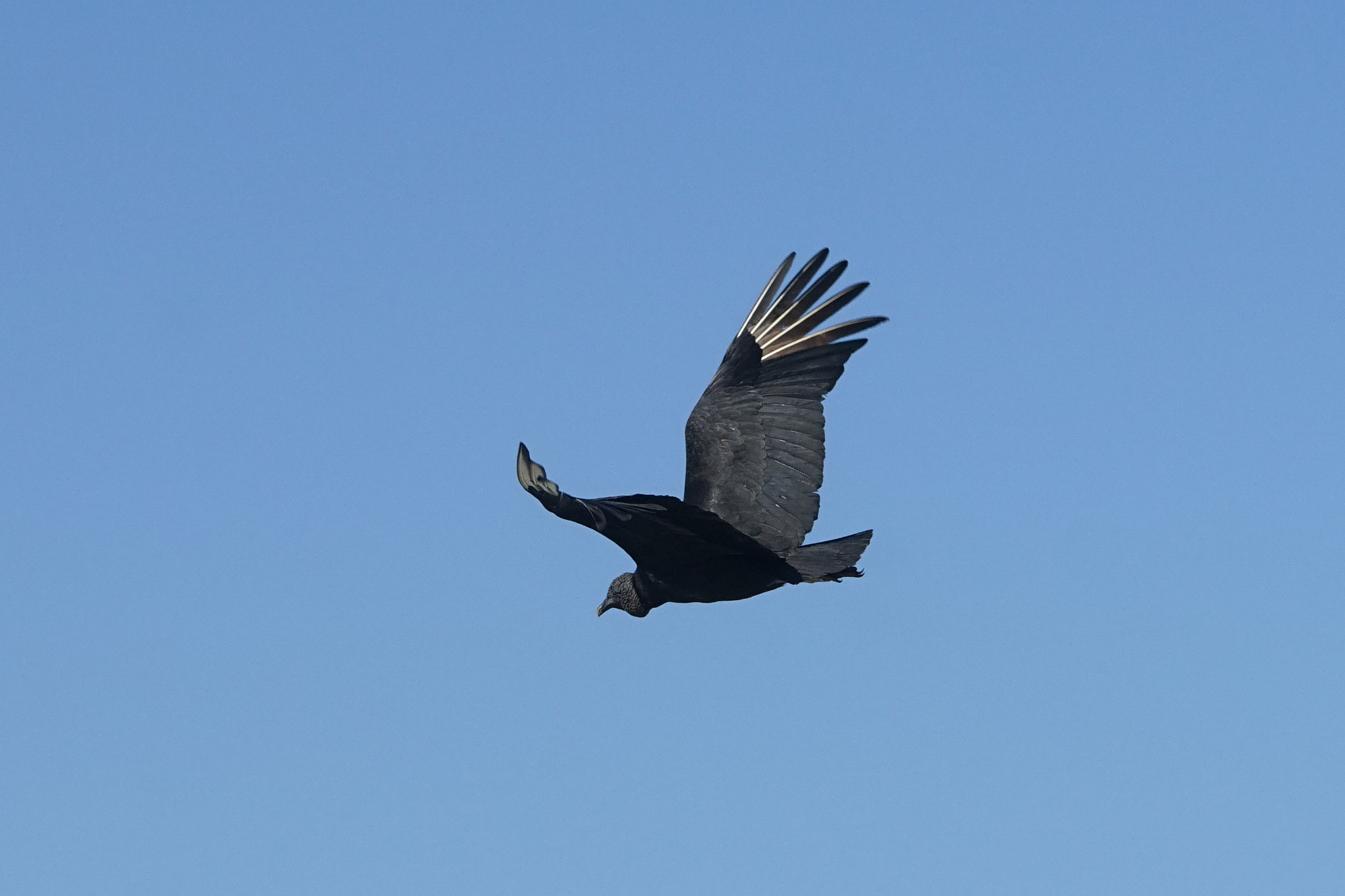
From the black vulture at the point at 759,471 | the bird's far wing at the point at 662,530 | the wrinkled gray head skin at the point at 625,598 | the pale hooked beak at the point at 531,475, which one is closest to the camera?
the pale hooked beak at the point at 531,475

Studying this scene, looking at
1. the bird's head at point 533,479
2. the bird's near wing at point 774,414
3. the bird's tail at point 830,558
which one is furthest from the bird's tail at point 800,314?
the bird's head at point 533,479

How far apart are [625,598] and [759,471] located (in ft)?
4.98

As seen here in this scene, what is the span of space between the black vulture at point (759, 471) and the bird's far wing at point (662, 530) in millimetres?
17

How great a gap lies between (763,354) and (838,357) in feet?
2.25

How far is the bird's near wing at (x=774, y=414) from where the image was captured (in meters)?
13.3

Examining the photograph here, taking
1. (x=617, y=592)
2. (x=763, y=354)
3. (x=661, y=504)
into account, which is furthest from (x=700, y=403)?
(x=661, y=504)

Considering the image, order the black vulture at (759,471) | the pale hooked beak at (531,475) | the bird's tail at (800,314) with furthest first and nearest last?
the bird's tail at (800,314) → the black vulture at (759,471) → the pale hooked beak at (531,475)

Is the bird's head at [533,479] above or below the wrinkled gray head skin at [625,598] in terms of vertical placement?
below

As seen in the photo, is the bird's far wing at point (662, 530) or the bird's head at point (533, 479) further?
the bird's far wing at point (662, 530)

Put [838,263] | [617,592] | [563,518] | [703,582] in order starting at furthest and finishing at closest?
1. [838,263]
2. [617,592]
3. [703,582]
4. [563,518]

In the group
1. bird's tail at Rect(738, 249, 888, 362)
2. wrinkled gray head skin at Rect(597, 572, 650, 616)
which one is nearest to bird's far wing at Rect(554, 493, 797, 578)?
wrinkled gray head skin at Rect(597, 572, 650, 616)

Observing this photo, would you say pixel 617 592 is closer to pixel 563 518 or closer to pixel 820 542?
pixel 820 542

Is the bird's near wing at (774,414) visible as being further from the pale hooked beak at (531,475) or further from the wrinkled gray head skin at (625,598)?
the pale hooked beak at (531,475)

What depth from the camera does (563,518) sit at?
33.2 ft
